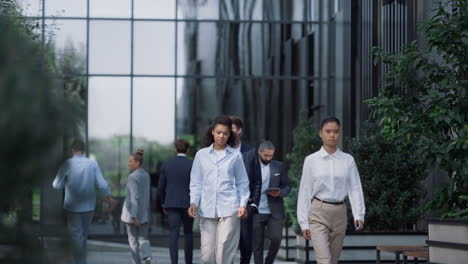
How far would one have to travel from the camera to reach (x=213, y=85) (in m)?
20.7

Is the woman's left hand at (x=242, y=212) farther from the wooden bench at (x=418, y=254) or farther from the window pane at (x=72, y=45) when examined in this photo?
the window pane at (x=72, y=45)

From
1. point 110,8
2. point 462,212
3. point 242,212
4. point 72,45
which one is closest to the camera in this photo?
point 242,212

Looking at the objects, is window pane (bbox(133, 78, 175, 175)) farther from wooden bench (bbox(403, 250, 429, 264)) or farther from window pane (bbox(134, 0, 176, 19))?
wooden bench (bbox(403, 250, 429, 264))

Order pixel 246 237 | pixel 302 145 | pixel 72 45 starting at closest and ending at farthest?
pixel 246 237 → pixel 302 145 → pixel 72 45

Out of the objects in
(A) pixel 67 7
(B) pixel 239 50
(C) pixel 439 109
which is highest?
(A) pixel 67 7

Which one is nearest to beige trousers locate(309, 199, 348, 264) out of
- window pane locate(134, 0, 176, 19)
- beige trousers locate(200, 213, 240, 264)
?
beige trousers locate(200, 213, 240, 264)

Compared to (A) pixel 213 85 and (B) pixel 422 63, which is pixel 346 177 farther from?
(A) pixel 213 85

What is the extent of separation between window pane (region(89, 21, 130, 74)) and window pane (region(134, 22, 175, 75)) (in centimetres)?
25

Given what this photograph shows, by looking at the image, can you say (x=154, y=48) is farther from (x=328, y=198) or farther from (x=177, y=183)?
(x=328, y=198)

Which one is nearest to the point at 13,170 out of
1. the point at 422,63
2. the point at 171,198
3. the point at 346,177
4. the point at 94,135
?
the point at 346,177

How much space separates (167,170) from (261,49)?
10.5 m

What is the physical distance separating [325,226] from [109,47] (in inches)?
551

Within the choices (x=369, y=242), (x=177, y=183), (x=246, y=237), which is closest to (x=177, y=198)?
(x=177, y=183)

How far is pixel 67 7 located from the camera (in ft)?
67.7
